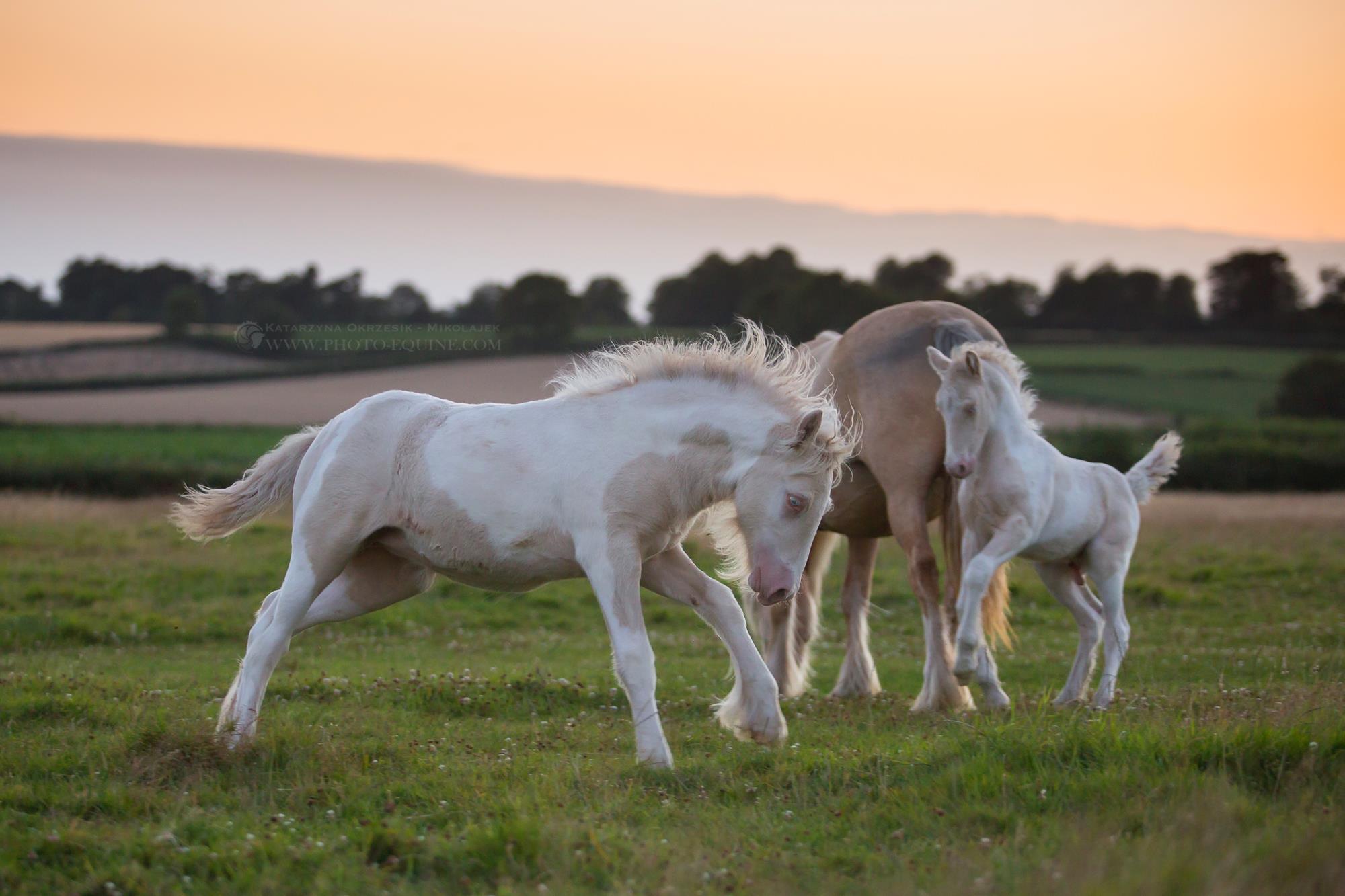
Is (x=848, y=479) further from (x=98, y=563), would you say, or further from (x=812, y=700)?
(x=98, y=563)

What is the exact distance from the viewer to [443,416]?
654cm

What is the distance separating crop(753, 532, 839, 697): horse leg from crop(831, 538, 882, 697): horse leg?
245 mm

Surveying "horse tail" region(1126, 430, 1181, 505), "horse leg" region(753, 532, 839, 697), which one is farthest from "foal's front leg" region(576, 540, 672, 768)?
"horse tail" region(1126, 430, 1181, 505)

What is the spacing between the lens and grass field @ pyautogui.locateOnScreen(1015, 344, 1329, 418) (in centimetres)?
4397

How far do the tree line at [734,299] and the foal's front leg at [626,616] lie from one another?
2692 cm

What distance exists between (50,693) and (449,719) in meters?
2.44

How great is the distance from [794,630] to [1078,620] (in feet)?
6.69

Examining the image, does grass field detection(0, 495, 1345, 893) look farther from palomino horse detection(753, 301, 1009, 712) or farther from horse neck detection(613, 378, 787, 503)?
horse neck detection(613, 378, 787, 503)

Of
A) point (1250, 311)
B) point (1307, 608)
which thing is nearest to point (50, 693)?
point (1307, 608)

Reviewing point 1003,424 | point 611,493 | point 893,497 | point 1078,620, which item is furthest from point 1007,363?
point 611,493

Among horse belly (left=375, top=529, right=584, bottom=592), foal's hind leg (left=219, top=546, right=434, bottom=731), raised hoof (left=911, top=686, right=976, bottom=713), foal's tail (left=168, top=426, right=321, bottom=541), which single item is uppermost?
foal's tail (left=168, top=426, right=321, bottom=541)

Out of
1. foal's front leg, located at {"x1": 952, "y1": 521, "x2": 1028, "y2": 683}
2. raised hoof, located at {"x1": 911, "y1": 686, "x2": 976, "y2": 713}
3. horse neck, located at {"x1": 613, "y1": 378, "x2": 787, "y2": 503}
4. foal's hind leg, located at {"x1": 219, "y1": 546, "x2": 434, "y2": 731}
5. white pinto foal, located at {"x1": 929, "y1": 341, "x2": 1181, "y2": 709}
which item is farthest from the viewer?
raised hoof, located at {"x1": 911, "y1": 686, "x2": 976, "y2": 713}

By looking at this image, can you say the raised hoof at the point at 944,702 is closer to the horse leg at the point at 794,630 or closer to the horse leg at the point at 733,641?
the horse leg at the point at 794,630

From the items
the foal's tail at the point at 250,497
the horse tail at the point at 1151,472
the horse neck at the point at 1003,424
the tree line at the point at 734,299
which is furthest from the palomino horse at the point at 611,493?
the tree line at the point at 734,299
